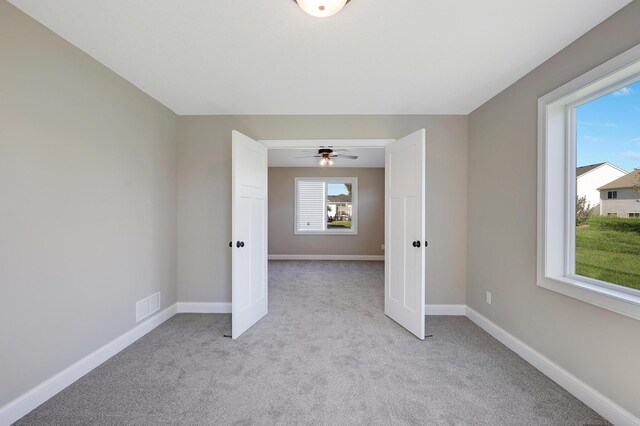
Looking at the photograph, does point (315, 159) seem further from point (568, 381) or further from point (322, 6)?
point (568, 381)

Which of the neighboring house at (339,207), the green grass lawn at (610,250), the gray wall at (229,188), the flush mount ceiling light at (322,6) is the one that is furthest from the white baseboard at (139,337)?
the neighboring house at (339,207)

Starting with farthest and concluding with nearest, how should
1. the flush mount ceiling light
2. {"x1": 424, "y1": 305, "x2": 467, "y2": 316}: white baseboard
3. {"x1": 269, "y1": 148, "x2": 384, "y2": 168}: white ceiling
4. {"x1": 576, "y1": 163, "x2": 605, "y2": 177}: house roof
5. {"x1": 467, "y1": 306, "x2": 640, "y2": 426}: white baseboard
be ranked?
{"x1": 269, "y1": 148, "x2": 384, "y2": 168}: white ceiling, {"x1": 424, "y1": 305, "x2": 467, "y2": 316}: white baseboard, {"x1": 576, "y1": 163, "x2": 605, "y2": 177}: house roof, {"x1": 467, "y1": 306, "x2": 640, "y2": 426}: white baseboard, the flush mount ceiling light

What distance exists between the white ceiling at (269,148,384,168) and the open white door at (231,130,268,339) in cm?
232

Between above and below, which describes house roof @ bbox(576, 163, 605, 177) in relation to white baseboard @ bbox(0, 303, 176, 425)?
above

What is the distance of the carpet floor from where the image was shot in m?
1.59

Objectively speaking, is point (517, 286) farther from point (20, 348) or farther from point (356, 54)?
point (20, 348)

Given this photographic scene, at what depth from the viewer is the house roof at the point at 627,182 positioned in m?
1.61

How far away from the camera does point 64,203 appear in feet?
6.00

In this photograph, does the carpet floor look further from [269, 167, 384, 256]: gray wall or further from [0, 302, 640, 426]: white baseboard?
[269, 167, 384, 256]: gray wall

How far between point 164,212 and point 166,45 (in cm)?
178

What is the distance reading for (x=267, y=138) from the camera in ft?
10.5

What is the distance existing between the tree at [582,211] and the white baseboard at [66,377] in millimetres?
4021

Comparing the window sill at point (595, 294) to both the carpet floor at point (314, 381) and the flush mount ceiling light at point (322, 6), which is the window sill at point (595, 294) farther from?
the flush mount ceiling light at point (322, 6)

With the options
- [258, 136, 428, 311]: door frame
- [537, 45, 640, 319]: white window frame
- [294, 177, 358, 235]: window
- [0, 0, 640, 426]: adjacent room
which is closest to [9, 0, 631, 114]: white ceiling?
[0, 0, 640, 426]: adjacent room
